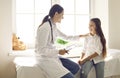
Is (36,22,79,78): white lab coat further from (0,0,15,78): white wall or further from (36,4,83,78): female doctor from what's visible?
(0,0,15,78): white wall

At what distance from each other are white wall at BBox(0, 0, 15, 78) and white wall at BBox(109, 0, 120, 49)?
1.54 metres

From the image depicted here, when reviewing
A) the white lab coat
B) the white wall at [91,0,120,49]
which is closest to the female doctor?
the white lab coat

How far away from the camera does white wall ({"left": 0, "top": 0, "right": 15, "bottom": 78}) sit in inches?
131

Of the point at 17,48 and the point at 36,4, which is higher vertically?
the point at 36,4

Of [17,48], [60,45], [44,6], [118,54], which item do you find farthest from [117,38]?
[17,48]

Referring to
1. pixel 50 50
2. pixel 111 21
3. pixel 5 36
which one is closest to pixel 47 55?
pixel 50 50

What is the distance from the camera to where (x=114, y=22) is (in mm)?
3910

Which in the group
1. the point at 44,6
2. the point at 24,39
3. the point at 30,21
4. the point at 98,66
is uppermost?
the point at 44,6

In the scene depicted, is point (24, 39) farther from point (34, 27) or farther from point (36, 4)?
point (36, 4)

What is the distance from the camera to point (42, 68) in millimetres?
2705

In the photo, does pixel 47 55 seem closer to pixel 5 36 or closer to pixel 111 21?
pixel 5 36

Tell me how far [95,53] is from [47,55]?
692 millimetres

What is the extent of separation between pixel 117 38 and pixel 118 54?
0.51 m

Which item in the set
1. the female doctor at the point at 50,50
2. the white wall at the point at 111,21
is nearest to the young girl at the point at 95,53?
the female doctor at the point at 50,50
